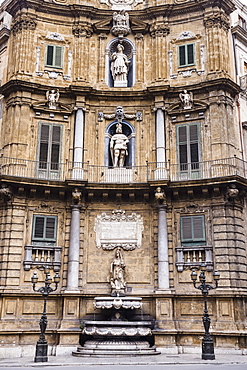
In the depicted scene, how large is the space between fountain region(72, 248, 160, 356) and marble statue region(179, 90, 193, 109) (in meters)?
8.65

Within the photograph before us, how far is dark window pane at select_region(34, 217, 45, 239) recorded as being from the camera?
2097 cm

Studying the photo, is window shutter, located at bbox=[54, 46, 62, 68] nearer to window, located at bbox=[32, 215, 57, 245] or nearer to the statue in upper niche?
the statue in upper niche

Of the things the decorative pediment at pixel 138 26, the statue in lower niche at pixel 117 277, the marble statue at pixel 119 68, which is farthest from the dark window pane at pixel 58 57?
the statue in lower niche at pixel 117 277

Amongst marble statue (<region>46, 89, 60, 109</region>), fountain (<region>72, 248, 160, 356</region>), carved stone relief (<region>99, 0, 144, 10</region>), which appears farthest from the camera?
carved stone relief (<region>99, 0, 144, 10</region>)

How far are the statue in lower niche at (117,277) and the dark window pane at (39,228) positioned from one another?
11.9ft

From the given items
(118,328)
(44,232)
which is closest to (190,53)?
(44,232)

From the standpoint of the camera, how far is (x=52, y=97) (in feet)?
74.2

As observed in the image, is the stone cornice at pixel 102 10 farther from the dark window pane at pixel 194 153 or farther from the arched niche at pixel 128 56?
the dark window pane at pixel 194 153

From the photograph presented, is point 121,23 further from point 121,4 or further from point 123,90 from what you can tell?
point 123,90

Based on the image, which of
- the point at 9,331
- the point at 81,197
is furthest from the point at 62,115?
the point at 9,331

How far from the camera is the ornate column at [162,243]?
2041 centimetres

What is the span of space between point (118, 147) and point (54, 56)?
19.5 feet

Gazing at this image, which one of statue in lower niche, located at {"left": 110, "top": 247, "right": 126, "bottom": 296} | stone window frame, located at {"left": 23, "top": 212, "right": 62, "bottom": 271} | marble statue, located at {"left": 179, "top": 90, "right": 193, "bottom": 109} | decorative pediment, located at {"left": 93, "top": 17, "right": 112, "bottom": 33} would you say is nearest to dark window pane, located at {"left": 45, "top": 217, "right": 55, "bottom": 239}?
stone window frame, located at {"left": 23, "top": 212, "right": 62, "bottom": 271}

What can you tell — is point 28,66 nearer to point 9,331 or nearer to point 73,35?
point 73,35
